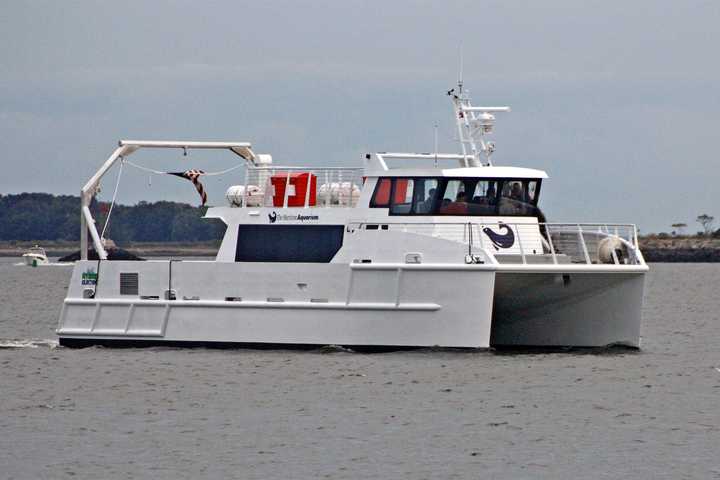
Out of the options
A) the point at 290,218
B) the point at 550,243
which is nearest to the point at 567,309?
the point at 550,243

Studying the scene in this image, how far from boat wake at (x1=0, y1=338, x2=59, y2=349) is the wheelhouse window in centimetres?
743

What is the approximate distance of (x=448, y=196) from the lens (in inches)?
950

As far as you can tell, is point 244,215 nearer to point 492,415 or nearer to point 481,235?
point 481,235

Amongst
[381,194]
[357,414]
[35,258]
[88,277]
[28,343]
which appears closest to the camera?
[357,414]

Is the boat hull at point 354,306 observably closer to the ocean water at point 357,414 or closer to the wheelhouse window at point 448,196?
the ocean water at point 357,414

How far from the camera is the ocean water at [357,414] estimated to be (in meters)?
16.4

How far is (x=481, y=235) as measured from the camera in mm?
23109

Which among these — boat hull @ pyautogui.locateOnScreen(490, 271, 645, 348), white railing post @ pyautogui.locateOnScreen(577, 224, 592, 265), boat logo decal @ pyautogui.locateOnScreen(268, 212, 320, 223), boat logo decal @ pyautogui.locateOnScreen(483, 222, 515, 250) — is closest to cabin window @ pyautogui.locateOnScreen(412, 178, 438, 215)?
boat logo decal @ pyautogui.locateOnScreen(483, 222, 515, 250)

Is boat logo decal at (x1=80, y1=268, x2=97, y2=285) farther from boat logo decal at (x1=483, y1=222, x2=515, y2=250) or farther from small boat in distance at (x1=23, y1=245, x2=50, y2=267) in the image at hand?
small boat in distance at (x1=23, y1=245, x2=50, y2=267)

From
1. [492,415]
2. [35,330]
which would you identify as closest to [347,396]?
[492,415]

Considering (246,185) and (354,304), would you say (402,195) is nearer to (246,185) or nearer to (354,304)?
(354,304)

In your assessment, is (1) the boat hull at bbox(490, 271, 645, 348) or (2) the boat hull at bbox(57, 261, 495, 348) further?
(1) the boat hull at bbox(490, 271, 645, 348)

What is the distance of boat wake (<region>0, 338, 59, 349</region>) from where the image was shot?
28203 mm

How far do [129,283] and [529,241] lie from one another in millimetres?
6613
